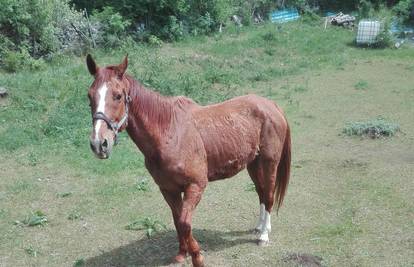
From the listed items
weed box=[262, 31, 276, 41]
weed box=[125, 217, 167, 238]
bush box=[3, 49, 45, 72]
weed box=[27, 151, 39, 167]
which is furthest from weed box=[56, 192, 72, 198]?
weed box=[262, 31, 276, 41]

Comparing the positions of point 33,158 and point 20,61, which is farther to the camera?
point 20,61

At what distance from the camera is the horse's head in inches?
173

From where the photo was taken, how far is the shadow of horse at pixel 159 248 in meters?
5.81

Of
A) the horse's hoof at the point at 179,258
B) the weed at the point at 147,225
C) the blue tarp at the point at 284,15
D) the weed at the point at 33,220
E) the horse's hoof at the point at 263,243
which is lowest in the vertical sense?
the blue tarp at the point at 284,15

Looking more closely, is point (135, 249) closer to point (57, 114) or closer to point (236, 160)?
point (236, 160)

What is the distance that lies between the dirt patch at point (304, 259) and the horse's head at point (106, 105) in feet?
7.68

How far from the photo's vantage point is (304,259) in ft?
18.3

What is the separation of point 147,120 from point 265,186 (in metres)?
1.81

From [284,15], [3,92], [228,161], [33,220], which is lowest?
[284,15]

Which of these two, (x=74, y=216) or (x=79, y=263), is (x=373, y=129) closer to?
(x=74, y=216)

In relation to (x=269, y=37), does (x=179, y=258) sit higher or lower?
higher

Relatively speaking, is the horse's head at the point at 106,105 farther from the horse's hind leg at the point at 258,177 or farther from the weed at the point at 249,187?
the weed at the point at 249,187

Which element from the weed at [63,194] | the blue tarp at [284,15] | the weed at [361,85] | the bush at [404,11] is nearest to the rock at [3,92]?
the weed at [63,194]

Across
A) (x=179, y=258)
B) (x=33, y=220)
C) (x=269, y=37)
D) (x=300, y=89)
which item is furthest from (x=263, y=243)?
(x=269, y=37)
